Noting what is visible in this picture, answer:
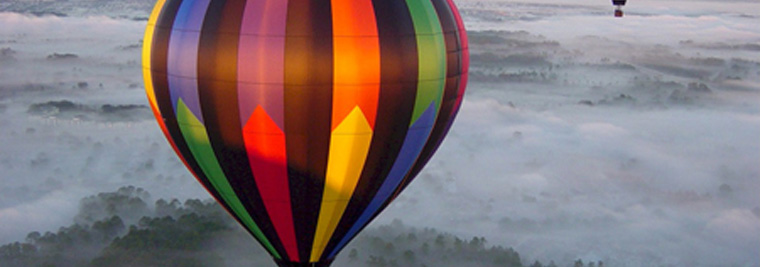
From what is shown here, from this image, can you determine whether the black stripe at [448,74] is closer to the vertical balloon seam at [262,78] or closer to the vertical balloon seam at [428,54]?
the vertical balloon seam at [428,54]

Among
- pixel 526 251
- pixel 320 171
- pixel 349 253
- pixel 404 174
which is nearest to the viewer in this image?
pixel 320 171

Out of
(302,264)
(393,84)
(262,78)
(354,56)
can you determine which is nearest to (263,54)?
(262,78)

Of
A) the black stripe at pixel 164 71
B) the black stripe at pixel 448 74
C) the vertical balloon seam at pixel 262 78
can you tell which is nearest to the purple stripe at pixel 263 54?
the vertical balloon seam at pixel 262 78

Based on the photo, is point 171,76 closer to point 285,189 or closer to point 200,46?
point 200,46

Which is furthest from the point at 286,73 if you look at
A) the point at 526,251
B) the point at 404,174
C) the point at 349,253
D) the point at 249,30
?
the point at 526,251

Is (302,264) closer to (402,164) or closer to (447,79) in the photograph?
(402,164)

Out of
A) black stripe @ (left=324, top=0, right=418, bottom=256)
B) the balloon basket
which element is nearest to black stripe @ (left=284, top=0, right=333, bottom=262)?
black stripe @ (left=324, top=0, right=418, bottom=256)
